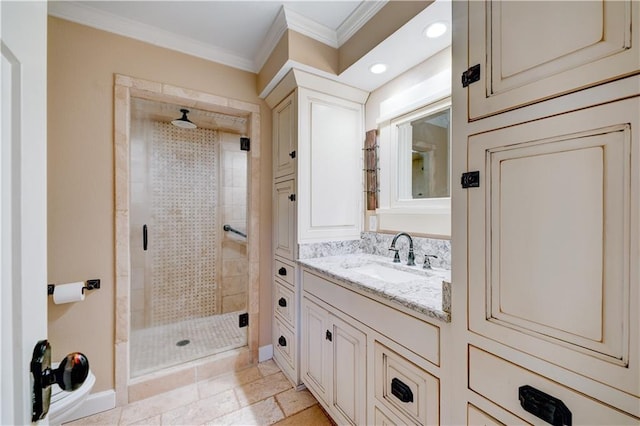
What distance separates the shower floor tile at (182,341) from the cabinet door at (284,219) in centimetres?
86

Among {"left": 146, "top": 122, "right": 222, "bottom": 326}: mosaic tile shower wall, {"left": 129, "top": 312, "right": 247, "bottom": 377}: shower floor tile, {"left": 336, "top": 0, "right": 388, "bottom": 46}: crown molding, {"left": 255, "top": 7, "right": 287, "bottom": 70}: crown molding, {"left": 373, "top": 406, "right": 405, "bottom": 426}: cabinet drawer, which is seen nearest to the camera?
{"left": 373, "top": 406, "right": 405, "bottom": 426}: cabinet drawer

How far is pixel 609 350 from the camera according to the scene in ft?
1.85

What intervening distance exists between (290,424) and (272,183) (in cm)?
169

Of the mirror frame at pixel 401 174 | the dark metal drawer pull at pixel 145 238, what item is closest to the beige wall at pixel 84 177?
the dark metal drawer pull at pixel 145 238

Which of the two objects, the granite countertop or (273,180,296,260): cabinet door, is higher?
(273,180,296,260): cabinet door

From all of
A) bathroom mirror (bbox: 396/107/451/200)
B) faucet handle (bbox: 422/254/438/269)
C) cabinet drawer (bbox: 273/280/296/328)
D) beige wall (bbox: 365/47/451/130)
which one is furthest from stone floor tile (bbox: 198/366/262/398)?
beige wall (bbox: 365/47/451/130)

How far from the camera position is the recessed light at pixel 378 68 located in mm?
1703

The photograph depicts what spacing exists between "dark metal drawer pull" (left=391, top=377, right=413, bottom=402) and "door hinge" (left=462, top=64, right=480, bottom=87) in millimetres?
1131

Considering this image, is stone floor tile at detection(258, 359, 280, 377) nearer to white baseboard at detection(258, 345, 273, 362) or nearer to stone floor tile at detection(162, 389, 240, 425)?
white baseboard at detection(258, 345, 273, 362)

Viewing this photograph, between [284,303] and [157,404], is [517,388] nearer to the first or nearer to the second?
[284,303]

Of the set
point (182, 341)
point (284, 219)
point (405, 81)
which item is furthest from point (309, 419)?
point (405, 81)

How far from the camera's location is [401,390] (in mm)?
1044

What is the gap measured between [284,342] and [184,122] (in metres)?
2.23

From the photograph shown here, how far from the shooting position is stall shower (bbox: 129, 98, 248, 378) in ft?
7.40
